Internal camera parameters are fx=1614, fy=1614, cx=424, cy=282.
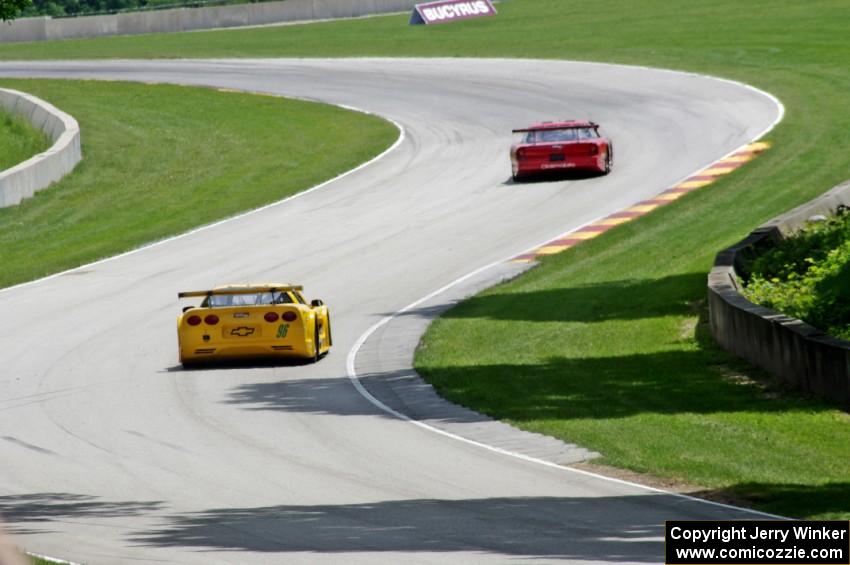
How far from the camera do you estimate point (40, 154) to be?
42562 millimetres

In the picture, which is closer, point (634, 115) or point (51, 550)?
point (51, 550)

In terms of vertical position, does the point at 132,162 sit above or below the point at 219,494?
below

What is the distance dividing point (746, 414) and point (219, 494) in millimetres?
5907

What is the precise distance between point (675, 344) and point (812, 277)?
99.1 inches

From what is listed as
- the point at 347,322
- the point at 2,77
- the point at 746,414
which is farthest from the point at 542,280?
the point at 2,77

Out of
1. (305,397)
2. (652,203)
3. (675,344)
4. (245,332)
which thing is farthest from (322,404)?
(652,203)

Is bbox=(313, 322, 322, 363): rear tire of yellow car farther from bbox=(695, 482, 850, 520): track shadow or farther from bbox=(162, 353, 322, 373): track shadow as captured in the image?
bbox=(695, 482, 850, 520): track shadow

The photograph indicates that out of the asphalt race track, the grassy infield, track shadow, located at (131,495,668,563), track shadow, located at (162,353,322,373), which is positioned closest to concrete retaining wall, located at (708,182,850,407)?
the grassy infield

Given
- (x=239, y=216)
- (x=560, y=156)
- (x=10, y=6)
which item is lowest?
(x=239, y=216)

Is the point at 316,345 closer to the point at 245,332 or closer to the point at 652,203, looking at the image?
the point at 245,332

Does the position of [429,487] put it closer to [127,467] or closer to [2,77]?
[127,467]

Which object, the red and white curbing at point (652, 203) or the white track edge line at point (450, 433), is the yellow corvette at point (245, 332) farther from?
the red and white curbing at point (652, 203)

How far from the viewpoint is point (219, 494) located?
14.2 metres

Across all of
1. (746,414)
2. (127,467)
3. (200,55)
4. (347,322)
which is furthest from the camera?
(200,55)
